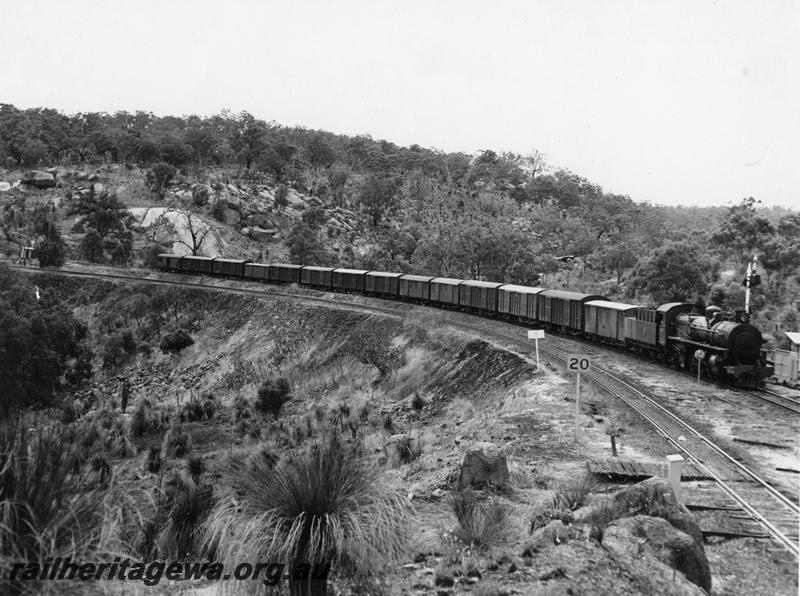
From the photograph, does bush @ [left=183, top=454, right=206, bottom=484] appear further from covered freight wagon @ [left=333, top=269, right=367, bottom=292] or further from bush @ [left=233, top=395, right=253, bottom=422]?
covered freight wagon @ [left=333, top=269, right=367, bottom=292]

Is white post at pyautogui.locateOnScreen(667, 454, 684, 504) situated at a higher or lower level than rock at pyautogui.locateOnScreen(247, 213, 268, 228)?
lower

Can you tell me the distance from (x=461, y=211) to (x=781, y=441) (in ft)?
350

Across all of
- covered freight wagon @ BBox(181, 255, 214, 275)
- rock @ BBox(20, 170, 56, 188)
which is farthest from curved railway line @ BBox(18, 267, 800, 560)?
rock @ BBox(20, 170, 56, 188)

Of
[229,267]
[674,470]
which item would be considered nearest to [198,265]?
[229,267]

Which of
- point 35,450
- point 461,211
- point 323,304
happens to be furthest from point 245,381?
point 461,211

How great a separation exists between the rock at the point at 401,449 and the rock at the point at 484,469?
5.56m

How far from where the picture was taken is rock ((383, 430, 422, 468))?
1747 centimetres

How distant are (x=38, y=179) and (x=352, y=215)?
5078 cm

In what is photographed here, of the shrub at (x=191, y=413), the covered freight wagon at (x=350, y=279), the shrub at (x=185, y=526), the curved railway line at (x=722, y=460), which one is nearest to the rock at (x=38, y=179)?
the covered freight wagon at (x=350, y=279)

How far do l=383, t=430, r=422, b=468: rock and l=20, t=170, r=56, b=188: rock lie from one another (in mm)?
92934

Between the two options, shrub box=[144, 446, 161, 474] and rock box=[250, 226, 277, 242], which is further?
rock box=[250, 226, 277, 242]

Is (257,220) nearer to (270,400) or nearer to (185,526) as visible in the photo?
(270,400)

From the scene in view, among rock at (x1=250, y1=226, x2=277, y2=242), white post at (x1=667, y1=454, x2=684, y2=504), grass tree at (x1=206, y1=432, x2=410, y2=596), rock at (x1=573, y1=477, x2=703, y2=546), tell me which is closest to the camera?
grass tree at (x1=206, y1=432, x2=410, y2=596)

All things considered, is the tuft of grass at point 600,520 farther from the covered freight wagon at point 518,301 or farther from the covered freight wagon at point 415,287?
the covered freight wagon at point 415,287
